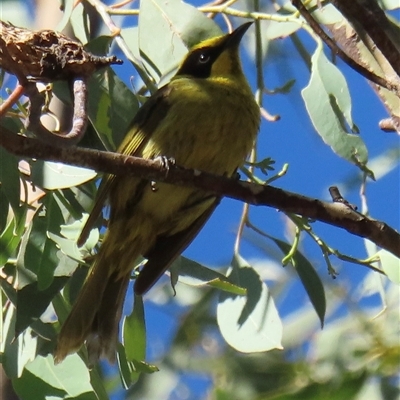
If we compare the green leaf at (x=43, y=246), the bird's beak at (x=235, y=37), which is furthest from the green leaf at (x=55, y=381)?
the bird's beak at (x=235, y=37)

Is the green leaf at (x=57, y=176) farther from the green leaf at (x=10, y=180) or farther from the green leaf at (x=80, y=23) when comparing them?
the green leaf at (x=80, y=23)

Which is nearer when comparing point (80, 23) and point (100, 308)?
point (100, 308)

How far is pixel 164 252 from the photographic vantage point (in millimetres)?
2762

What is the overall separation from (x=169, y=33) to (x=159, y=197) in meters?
0.49

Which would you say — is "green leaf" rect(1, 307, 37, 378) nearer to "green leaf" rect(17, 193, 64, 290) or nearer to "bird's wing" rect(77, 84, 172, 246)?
"green leaf" rect(17, 193, 64, 290)

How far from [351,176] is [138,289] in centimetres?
139

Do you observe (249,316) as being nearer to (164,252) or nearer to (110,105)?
(164,252)

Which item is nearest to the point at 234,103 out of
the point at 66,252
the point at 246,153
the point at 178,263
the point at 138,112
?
the point at 246,153

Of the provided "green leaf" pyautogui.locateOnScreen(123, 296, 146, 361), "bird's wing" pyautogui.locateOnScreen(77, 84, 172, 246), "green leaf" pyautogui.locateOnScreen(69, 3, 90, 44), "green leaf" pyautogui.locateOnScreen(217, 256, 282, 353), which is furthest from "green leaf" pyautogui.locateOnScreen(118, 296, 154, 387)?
"green leaf" pyautogui.locateOnScreen(69, 3, 90, 44)

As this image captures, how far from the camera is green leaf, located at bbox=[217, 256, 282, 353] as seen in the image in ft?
8.50

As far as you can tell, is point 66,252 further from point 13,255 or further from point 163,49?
point 163,49

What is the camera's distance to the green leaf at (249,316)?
8.50 ft

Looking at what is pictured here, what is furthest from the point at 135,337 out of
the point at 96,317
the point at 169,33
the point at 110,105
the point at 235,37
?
the point at 235,37

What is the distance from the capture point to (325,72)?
8.46 ft
